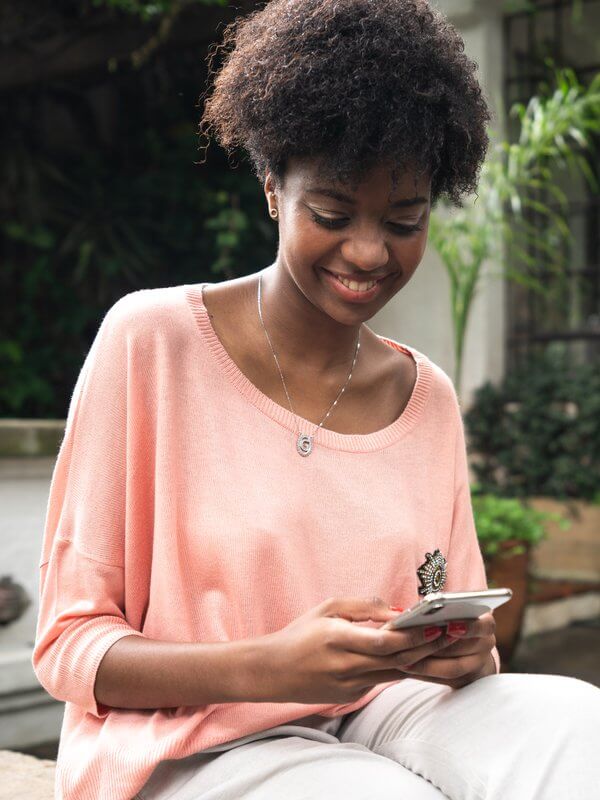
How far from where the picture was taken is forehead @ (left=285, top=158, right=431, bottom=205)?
1667mm

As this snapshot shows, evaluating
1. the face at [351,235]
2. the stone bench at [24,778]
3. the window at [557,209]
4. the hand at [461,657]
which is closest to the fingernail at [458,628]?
the hand at [461,657]

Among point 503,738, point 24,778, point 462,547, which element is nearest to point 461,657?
point 503,738

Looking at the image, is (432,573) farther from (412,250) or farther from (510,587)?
(510,587)

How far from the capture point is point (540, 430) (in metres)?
6.17

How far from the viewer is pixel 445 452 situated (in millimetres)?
1962

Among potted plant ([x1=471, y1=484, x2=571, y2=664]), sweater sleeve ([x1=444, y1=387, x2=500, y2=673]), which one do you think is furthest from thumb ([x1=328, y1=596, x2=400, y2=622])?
potted plant ([x1=471, y1=484, x2=571, y2=664])

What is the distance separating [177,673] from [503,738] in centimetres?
45

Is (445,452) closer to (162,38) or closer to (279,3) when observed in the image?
(279,3)

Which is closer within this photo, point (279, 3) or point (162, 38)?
point (279, 3)

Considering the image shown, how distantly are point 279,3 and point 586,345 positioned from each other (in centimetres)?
553

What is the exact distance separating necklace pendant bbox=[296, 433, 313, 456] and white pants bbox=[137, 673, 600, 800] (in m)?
0.41

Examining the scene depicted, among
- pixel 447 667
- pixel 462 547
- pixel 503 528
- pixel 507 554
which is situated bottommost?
pixel 507 554

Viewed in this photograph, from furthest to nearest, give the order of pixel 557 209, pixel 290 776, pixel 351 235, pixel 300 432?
pixel 557 209 → pixel 300 432 → pixel 351 235 → pixel 290 776

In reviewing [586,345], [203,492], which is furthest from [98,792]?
[586,345]
